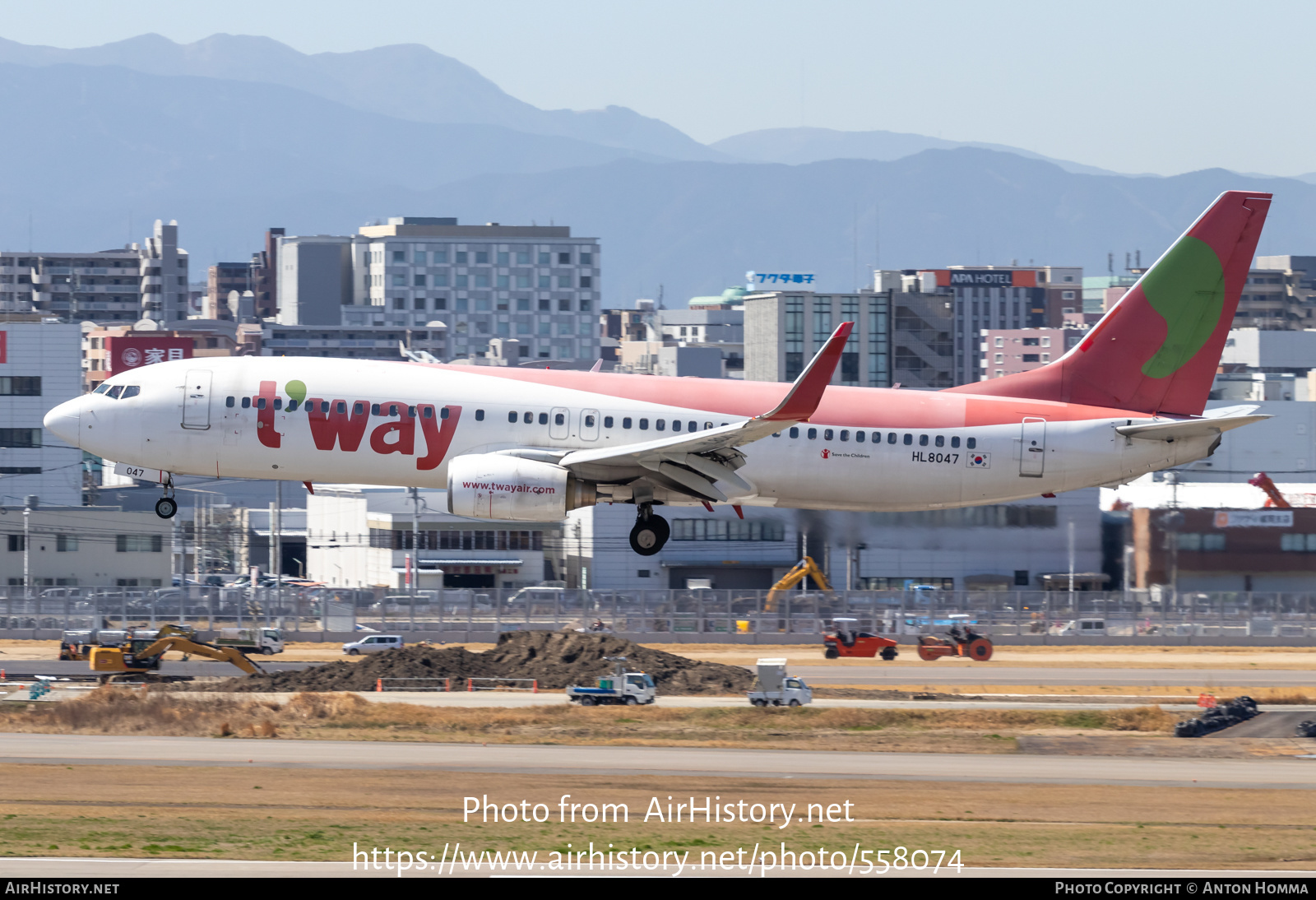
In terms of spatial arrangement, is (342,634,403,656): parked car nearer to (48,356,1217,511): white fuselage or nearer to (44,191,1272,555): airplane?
(44,191,1272,555): airplane

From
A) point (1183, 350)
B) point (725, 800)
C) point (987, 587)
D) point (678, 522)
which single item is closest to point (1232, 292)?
point (1183, 350)

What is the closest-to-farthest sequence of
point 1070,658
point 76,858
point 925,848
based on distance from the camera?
point 76,858 → point 925,848 → point 1070,658

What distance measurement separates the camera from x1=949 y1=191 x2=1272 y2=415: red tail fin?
48500 millimetres

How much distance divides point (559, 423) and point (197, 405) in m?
10.0

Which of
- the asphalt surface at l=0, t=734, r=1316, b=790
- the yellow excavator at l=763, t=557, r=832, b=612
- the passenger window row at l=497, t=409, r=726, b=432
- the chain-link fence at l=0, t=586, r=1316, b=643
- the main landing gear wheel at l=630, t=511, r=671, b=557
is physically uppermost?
the passenger window row at l=497, t=409, r=726, b=432

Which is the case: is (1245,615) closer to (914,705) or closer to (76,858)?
(914,705)

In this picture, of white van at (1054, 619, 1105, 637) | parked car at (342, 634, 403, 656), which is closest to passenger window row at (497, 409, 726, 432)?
parked car at (342, 634, 403, 656)

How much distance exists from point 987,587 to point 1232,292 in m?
40.8

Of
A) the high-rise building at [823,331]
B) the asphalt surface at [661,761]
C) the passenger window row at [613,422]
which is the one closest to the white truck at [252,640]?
the asphalt surface at [661,761]

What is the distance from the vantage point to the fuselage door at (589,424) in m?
44.8

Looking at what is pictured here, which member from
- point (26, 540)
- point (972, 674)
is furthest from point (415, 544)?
point (972, 674)

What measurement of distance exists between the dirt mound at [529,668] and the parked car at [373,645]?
8004 millimetres

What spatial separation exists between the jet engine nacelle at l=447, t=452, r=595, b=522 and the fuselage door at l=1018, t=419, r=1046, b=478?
1324 centimetres

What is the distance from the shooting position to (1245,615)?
79.3 meters
